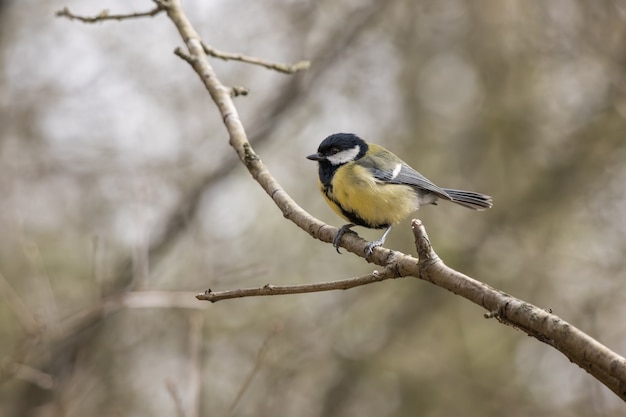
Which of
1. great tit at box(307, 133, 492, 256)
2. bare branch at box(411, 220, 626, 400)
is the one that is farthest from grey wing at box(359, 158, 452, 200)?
bare branch at box(411, 220, 626, 400)

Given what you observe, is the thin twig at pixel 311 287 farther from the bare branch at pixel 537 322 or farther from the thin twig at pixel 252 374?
the thin twig at pixel 252 374

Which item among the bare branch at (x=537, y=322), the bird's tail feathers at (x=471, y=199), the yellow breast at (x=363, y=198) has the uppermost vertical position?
the bird's tail feathers at (x=471, y=199)

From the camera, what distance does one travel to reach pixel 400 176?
3.75 m

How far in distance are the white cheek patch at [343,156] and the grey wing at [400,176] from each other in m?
0.09

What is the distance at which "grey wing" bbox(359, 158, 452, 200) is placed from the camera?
363cm

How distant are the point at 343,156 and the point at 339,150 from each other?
5 cm

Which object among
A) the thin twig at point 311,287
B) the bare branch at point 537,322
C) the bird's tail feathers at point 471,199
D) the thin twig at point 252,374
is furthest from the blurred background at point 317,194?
the bare branch at point 537,322

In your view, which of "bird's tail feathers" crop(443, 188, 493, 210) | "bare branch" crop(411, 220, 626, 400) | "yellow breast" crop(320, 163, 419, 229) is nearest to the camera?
"bare branch" crop(411, 220, 626, 400)

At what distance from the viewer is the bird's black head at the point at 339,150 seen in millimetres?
3684

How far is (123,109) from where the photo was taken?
287 inches

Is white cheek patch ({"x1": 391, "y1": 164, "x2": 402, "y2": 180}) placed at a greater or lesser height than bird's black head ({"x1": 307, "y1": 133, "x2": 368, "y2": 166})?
greater

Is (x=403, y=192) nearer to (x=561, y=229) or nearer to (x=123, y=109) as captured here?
(x=561, y=229)

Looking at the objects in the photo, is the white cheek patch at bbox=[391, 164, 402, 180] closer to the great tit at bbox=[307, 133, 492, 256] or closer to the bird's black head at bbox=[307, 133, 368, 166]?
the great tit at bbox=[307, 133, 492, 256]

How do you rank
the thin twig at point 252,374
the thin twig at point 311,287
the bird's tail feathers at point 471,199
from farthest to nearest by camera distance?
1. the bird's tail feathers at point 471,199
2. the thin twig at point 252,374
3. the thin twig at point 311,287
